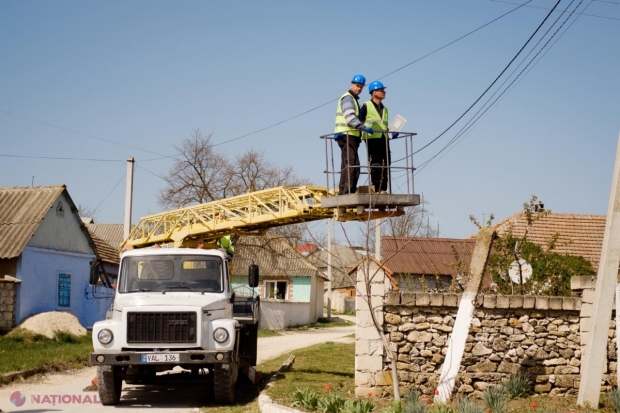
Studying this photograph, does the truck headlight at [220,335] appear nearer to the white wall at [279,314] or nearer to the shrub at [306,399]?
the shrub at [306,399]

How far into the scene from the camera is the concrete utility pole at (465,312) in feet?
36.3

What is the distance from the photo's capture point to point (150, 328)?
12.1 meters

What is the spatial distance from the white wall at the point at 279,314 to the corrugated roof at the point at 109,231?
1645 centimetres

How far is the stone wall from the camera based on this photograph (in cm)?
2386

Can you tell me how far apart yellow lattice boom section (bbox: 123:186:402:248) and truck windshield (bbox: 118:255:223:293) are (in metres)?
1.71

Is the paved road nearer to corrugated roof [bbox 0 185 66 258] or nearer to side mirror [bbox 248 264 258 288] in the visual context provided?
side mirror [bbox 248 264 258 288]

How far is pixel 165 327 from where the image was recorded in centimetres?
1209

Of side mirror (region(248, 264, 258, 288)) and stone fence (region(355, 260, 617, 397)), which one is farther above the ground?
side mirror (region(248, 264, 258, 288))

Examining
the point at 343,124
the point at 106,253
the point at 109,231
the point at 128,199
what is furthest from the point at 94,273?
the point at 109,231

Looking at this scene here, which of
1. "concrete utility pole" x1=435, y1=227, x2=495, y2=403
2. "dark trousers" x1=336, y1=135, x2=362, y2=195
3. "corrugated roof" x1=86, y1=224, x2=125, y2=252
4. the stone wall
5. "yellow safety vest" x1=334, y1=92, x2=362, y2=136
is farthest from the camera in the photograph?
"corrugated roof" x1=86, y1=224, x2=125, y2=252

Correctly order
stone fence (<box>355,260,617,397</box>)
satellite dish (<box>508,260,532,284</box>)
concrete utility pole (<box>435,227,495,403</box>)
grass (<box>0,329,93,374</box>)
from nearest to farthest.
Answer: concrete utility pole (<box>435,227,495,403</box>), stone fence (<box>355,260,617,397</box>), satellite dish (<box>508,260,532,284</box>), grass (<box>0,329,93,374</box>)

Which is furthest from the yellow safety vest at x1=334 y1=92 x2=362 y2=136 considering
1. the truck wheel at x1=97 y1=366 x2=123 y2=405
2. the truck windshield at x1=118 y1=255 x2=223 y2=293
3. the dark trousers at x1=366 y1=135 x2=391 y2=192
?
the truck wheel at x1=97 y1=366 x2=123 y2=405

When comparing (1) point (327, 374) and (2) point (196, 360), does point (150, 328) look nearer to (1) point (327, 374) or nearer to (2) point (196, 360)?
(2) point (196, 360)

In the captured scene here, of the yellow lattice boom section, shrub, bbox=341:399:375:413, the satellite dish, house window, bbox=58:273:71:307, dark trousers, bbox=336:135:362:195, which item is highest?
dark trousers, bbox=336:135:362:195
